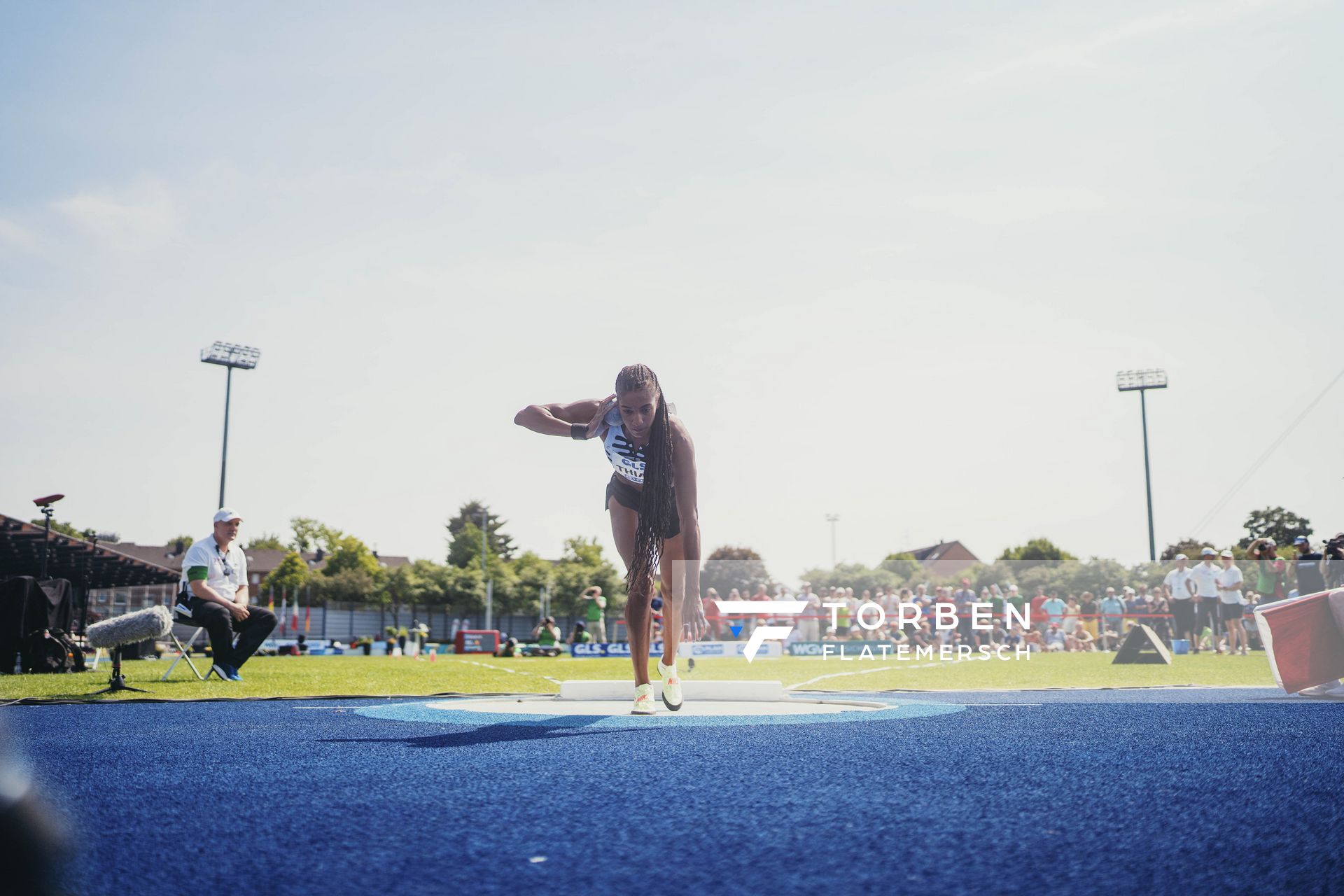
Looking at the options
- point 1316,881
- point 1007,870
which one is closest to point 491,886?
point 1007,870

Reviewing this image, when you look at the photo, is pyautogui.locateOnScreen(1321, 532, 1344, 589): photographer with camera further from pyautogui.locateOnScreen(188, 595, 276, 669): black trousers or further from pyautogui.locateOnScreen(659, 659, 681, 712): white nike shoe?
pyautogui.locateOnScreen(188, 595, 276, 669): black trousers

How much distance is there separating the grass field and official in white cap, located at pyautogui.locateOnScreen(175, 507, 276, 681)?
0.33 m

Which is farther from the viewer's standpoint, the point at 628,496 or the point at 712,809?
the point at 628,496

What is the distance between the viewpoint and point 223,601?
8625 mm

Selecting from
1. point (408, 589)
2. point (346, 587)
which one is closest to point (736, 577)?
point (408, 589)

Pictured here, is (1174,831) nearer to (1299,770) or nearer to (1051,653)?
(1299,770)

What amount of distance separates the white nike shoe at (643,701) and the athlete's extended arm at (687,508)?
402mm

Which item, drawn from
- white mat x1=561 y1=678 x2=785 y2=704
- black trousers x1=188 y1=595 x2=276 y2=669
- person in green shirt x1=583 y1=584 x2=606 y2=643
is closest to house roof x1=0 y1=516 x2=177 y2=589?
black trousers x1=188 y1=595 x2=276 y2=669

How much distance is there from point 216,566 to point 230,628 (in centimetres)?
59

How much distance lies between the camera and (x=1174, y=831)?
6.93ft

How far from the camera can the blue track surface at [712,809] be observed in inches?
70.5

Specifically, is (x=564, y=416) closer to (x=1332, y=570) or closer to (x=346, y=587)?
(x=1332, y=570)

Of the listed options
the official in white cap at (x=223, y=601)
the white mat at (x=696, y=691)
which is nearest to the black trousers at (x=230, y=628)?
the official in white cap at (x=223, y=601)

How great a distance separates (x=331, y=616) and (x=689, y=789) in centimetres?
5849
